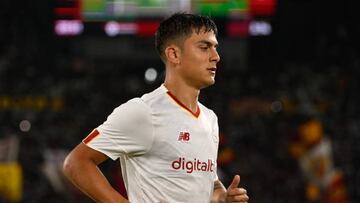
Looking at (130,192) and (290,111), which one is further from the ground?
(130,192)

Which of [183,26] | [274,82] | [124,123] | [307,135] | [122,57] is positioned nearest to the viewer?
[124,123]

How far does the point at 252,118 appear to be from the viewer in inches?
554

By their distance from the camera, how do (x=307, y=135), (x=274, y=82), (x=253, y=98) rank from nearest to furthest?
(x=307, y=135) < (x=253, y=98) < (x=274, y=82)

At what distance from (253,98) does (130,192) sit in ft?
43.0

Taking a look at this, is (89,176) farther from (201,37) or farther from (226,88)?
(226,88)

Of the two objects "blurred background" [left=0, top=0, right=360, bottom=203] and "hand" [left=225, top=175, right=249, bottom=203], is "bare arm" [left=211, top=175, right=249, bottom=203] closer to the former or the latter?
"hand" [left=225, top=175, right=249, bottom=203]

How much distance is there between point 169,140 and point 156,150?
2.4 inches

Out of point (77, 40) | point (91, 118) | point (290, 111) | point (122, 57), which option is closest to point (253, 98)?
point (290, 111)

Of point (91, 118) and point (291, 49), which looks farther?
point (291, 49)

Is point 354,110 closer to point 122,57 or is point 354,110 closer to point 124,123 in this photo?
point 122,57

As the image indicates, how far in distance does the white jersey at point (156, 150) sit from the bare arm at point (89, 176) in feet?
0.15

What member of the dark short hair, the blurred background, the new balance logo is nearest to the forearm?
the new balance logo

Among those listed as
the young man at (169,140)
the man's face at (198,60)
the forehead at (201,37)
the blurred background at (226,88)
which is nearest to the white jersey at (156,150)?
the young man at (169,140)

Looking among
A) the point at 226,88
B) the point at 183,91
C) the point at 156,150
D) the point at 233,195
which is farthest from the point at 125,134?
the point at 226,88
